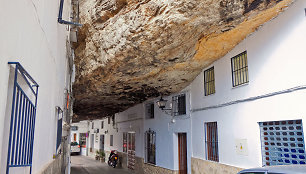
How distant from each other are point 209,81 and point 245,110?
2201 millimetres

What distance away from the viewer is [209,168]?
8141 mm

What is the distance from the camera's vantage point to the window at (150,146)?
1278cm

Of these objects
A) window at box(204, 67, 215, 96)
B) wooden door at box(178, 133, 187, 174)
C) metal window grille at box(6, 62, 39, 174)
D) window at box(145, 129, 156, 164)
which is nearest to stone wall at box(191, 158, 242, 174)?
wooden door at box(178, 133, 187, 174)

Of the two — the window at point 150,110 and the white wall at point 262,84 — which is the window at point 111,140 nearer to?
the window at point 150,110

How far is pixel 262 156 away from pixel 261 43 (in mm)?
2585

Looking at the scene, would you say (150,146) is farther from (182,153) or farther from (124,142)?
(124,142)

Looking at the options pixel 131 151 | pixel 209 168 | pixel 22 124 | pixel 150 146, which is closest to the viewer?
pixel 22 124

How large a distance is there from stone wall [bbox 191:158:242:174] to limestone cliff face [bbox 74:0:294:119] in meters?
2.89

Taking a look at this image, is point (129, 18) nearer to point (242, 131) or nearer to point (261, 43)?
point (261, 43)

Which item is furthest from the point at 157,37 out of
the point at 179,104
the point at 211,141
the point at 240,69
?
the point at 179,104

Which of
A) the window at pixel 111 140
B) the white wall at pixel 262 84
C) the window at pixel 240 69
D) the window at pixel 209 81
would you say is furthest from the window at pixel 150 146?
the window at pixel 111 140

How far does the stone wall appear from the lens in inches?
277

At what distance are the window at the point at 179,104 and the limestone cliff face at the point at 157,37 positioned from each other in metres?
0.40

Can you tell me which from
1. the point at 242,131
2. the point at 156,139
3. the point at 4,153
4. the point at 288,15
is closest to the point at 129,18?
the point at 288,15
